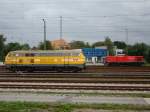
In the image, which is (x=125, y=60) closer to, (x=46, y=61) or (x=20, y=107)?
(x=46, y=61)

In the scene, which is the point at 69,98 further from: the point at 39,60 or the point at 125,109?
the point at 39,60

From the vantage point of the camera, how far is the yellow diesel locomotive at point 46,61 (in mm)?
42750

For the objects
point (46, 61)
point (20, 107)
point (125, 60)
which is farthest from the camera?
point (125, 60)

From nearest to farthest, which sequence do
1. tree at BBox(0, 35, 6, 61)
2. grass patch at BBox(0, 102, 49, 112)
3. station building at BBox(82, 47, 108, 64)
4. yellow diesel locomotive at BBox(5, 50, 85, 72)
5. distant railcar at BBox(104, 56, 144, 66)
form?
grass patch at BBox(0, 102, 49, 112) < yellow diesel locomotive at BBox(5, 50, 85, 72) < distant railcar at BBox(104, 56, 144, 66) < tree at BBox(0, 35, 6, 61) < station building at BBox(82, 47, 108, 64)

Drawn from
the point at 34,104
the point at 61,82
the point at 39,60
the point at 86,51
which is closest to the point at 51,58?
the point at 39,60

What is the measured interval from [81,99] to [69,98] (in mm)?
763

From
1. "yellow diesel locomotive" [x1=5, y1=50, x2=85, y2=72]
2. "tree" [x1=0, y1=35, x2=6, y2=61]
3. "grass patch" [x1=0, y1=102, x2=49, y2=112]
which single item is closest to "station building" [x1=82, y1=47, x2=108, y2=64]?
"tree" [x1=0, y1=35, x2=6, y2=61]

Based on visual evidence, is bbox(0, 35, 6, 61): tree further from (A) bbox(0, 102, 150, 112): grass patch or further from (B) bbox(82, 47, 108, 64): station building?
(A) bbox(0, 102, 150, 112): grass patch

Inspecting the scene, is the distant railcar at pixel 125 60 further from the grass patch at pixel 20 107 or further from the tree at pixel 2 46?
the grass patch at pixel 20 107

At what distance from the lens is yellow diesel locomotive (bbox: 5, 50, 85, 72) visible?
4275 centimetres

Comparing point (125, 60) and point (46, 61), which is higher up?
point (46, 61)

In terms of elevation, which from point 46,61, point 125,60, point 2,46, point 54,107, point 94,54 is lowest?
point 54,107

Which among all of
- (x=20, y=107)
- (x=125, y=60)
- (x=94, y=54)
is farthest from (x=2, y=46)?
(x=20, y=107)

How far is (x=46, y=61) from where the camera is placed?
43.8 meters
